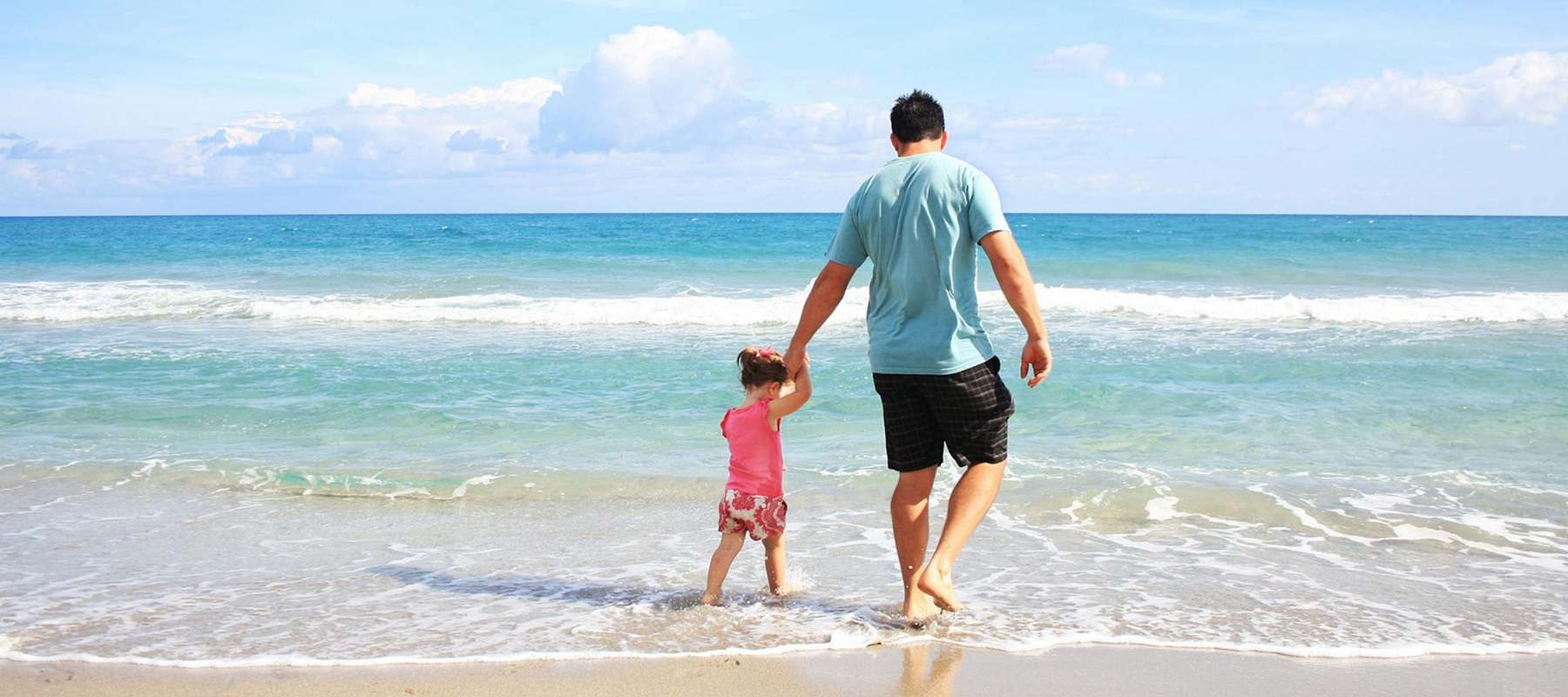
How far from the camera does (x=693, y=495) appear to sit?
19.4 feet

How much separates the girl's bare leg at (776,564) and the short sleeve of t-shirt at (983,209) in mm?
1401

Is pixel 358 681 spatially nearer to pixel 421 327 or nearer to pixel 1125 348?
pixel 1125 348

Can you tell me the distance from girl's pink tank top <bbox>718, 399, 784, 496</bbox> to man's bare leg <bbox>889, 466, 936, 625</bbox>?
0.49 meters

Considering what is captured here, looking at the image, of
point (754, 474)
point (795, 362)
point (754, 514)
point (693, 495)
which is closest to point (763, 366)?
point (795, 362)

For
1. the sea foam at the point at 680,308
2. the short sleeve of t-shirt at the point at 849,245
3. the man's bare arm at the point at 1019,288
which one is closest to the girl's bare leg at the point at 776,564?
the short sleeve of t-shirt at the point at 849,245

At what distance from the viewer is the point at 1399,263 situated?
86.3 feet

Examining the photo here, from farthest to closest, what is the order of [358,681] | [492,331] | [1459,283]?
[1459,283] < [492,331] < [358,681]

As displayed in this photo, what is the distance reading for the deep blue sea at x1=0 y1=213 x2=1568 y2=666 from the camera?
3.89 metres

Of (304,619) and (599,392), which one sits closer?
(304,619)

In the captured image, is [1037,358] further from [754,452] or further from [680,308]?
[680,308]

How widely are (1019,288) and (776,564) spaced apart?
4.79ft

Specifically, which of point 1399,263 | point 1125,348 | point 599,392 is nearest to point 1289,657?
point 599,392

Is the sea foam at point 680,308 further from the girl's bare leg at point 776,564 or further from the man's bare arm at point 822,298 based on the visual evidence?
the man's bare arm at point 822,298

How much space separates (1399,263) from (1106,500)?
2446cm
